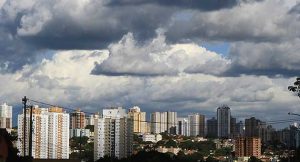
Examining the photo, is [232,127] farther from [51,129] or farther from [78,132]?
[51,129]

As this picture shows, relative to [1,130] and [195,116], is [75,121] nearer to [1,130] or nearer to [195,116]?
[195,116]

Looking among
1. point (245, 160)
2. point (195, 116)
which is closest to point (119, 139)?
point (245, 160)

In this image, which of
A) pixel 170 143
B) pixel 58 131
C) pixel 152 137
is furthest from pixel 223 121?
pixel 58 131

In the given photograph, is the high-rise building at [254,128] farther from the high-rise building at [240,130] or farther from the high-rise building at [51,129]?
the high-rise building at [51,129]

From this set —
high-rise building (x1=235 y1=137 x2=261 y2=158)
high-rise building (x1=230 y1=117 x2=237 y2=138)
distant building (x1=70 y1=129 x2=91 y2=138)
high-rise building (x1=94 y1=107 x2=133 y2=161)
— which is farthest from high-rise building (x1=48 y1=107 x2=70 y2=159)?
high-rise building (x1=235 y1=137 x2=261 y2=158)

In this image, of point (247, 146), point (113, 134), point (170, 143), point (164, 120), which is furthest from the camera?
point (164, 120)

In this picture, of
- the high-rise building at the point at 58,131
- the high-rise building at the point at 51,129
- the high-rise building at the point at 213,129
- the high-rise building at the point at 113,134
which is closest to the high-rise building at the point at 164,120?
the high-rise building at the point at 213,129
